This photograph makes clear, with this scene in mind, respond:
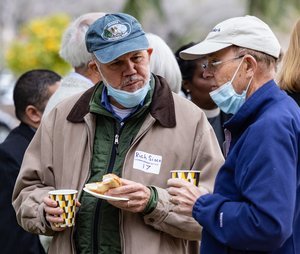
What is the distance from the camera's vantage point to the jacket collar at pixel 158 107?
3.70m

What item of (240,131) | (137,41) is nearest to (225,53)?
(240,131)

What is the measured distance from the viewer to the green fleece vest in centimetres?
360

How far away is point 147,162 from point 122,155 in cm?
12

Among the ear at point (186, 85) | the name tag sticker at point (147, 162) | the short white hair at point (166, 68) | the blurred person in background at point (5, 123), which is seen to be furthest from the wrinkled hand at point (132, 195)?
the blurred person in background at point (5, 123)

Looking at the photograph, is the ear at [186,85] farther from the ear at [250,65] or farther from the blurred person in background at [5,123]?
the blurred person in background at [5,123]

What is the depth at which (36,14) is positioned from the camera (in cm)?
3369

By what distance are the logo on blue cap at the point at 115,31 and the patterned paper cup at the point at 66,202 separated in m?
0.73

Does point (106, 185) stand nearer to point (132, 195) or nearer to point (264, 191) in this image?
point (132, 195)

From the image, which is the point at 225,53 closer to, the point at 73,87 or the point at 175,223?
the point at 175,223

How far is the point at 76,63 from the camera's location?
4.88m

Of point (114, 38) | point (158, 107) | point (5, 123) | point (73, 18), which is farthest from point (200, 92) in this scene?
point (73, 18)

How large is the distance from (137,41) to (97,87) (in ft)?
1.25

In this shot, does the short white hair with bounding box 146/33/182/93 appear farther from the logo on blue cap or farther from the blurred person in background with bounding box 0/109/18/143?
the blurred person in background with bounding box 0/109/18/143

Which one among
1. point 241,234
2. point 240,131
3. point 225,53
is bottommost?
point 241,234
